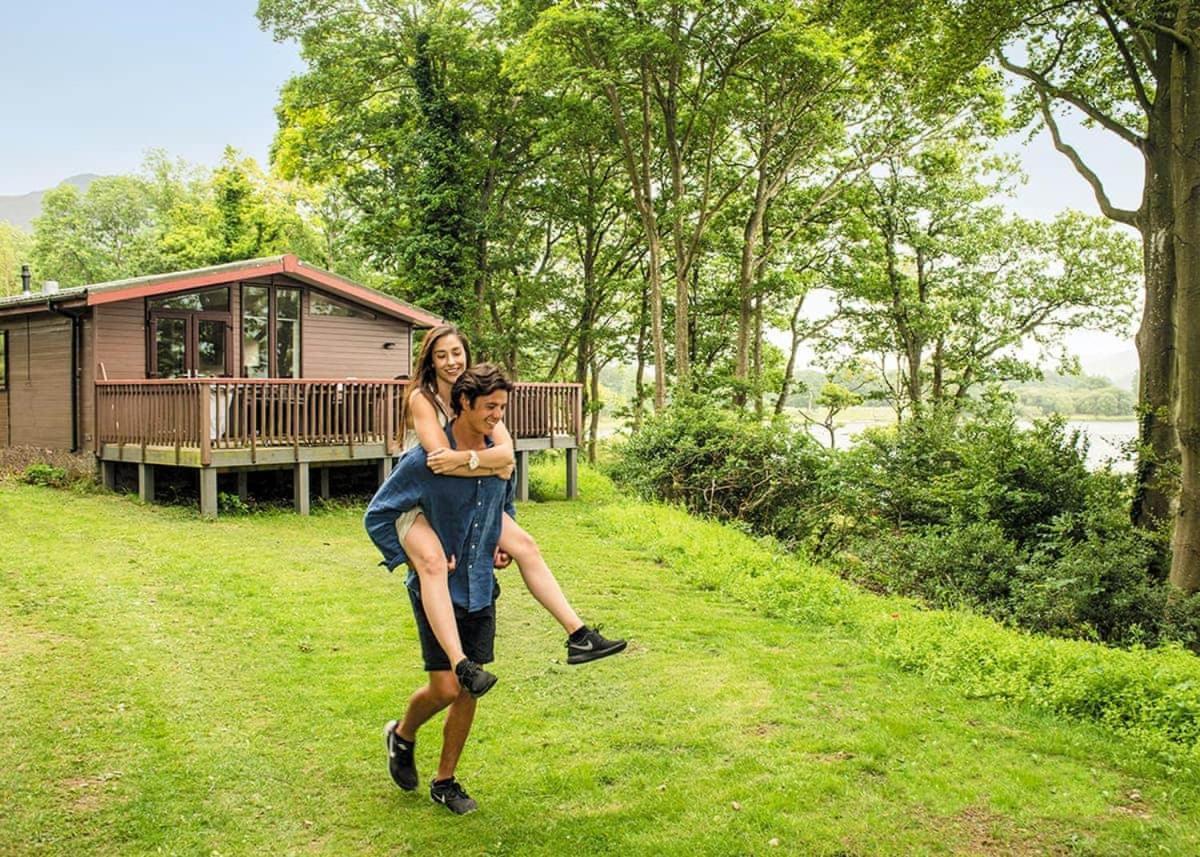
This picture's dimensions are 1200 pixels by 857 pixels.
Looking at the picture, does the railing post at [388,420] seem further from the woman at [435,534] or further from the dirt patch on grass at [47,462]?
the woman at [435,534]

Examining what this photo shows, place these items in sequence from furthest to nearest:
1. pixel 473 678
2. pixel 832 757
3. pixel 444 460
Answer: pixel 832 757 < pixel 444 460 < pixel 473 678

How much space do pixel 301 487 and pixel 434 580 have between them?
9.78m

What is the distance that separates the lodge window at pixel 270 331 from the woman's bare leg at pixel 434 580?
1366cm

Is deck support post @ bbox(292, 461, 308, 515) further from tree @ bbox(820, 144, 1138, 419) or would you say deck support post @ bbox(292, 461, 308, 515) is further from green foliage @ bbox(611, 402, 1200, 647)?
tree @ bbox(820, 144, 1138, 419)

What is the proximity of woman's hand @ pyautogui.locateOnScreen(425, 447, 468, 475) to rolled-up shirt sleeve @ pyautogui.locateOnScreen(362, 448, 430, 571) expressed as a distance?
0.27 ft

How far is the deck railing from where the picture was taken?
11789 mm

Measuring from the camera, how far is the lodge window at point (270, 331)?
1596 cm

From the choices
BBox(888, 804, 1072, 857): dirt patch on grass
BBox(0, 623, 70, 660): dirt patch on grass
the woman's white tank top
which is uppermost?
the woman's white tank top

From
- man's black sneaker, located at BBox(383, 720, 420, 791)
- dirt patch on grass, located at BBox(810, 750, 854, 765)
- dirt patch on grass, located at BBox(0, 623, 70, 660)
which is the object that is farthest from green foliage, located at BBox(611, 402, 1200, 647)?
dirt patch on grass, located at BBox(0, 623, 70, 660)

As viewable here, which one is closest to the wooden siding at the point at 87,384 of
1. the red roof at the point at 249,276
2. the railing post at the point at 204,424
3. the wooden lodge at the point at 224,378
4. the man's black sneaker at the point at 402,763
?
the wooden lodge at the point at 224,378

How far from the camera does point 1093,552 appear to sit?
992 centimetres

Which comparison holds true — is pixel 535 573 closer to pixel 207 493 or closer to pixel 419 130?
pixel 207 493

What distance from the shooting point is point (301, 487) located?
1248cm

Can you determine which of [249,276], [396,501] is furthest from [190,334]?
[396,501]
